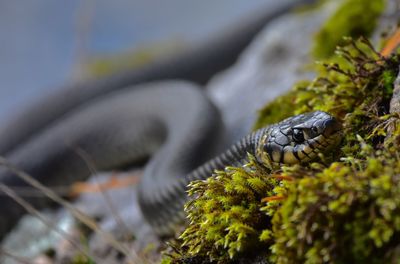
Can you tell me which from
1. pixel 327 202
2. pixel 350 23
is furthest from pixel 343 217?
pixel 350 23

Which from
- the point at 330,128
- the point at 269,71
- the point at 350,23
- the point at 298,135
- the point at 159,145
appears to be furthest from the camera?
the point at 159,145

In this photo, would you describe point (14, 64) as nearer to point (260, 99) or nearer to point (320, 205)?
point (260, 99)

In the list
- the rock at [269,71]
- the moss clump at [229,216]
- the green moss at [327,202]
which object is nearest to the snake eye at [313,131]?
the green moss at [327,202]

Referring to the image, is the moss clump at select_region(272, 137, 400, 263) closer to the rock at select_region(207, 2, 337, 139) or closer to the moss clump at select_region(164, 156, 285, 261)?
the moss clump at select_region(164, 156, 285, 261)

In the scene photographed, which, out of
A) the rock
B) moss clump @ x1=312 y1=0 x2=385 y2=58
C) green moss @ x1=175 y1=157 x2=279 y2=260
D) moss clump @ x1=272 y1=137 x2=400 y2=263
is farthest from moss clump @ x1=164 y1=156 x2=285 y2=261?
moss clump @ x1=312 y1=0 x2=385 y2=58

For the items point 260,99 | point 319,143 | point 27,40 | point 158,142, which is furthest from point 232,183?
point 27,40

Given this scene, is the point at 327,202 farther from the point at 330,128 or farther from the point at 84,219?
the point at 84,219
